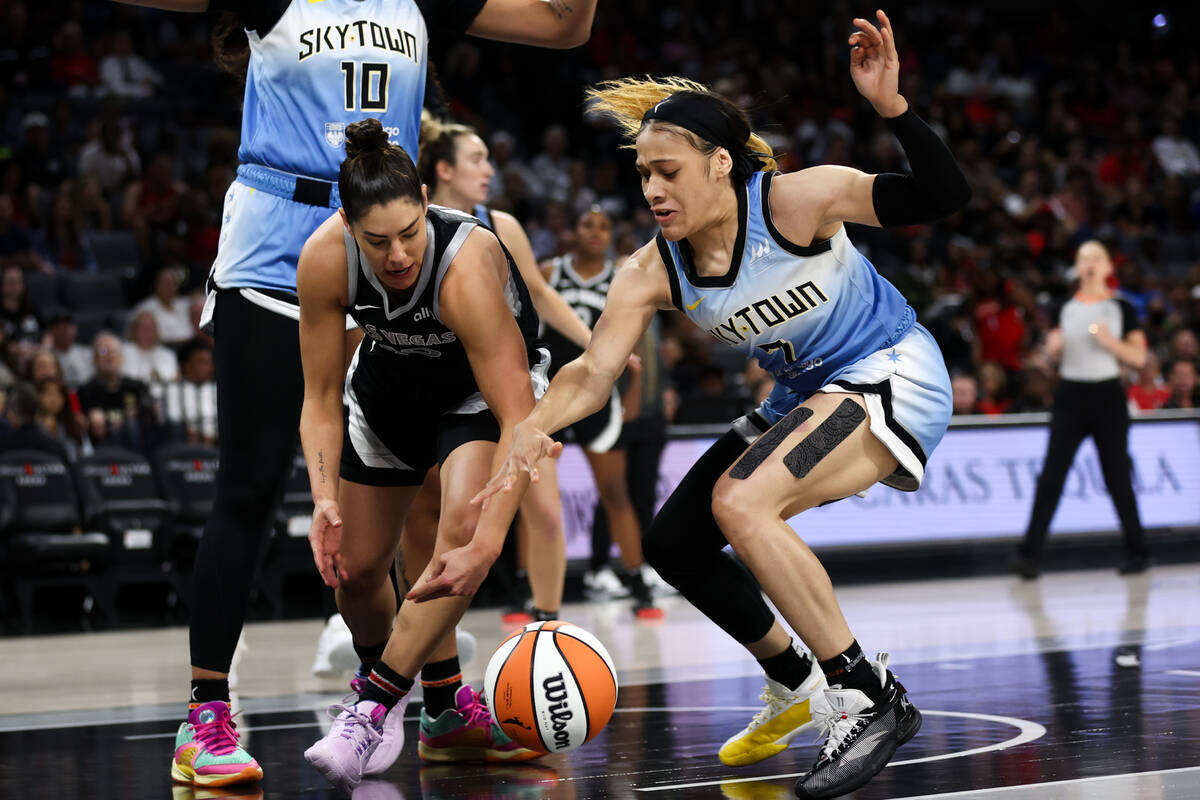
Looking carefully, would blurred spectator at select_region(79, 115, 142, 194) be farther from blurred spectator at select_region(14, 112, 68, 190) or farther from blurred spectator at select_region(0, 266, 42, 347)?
blurred spectator at select_region(0, 266, 42, 347)

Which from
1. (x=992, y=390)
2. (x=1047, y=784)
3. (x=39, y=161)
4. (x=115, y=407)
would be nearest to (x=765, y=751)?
(x=1047, y=784)

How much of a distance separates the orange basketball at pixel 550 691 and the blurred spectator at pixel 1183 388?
9270 millimetres

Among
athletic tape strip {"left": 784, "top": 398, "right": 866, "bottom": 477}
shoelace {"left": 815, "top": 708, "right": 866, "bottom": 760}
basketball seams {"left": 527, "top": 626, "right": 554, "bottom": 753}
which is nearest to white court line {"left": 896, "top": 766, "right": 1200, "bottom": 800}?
shoelace {"left": 815, "top": 708, "right": 866, "bottom": 760}

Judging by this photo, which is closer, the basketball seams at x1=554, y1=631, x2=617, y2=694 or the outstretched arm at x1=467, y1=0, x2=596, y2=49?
the basketball seams at x1=554, y1=631, x2=617, y2=694

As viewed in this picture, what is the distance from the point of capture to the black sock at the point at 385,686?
4.08 metres

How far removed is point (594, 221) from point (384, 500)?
4.24 meters

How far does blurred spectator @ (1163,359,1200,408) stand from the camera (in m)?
12.1

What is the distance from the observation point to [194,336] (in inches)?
430

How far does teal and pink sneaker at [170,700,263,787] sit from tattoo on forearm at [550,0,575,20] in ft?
6.96

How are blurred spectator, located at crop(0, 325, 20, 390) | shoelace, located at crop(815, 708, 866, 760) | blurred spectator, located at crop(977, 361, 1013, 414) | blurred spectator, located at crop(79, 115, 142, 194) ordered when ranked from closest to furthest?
shoelace, located at crop(815, 708, 866, 760), blurred spectator, located at crop(0, 325, 20, 390), blurred spectator, located at crop(977, 361, 1013, 414), blurred spectator, located at crop(79, 115, 142, 194)

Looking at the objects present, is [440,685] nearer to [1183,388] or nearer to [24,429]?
[24,429]

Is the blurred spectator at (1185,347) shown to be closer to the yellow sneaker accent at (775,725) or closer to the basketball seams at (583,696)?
the yellow sneaker accent at (775,725)

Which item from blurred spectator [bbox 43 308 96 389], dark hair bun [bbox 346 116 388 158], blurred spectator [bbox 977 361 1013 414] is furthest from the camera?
blurred spectator [bbox 977 361 1013 414]

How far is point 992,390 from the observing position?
11898 millimetres
